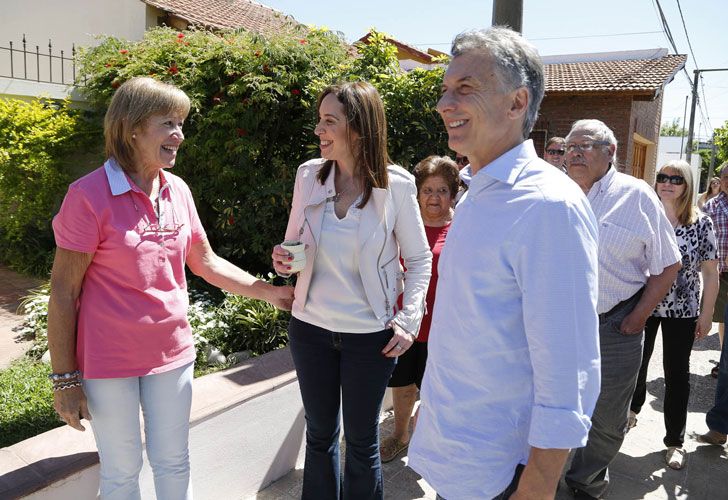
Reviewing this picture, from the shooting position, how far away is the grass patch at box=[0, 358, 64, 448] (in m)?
2.83

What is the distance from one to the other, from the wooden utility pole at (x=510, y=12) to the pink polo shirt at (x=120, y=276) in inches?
160

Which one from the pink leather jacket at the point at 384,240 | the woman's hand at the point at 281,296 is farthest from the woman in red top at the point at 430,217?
the woman's hand at the point at 281,296

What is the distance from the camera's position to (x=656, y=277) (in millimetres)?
2818

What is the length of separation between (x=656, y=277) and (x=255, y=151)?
3831 mm

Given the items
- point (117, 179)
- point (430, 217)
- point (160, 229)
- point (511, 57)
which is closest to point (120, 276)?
point (160, 229)

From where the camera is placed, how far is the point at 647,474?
3521mm

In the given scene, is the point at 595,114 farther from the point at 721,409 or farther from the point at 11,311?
the point at 11,311

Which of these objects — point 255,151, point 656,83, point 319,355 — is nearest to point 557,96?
point 656,83

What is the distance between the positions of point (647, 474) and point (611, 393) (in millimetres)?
1014

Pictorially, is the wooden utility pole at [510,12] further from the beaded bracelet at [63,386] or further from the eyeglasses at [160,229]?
the beaded bracelet at [63,386]

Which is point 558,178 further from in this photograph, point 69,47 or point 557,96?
point 557,96

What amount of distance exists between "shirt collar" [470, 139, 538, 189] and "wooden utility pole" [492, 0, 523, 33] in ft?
13.5

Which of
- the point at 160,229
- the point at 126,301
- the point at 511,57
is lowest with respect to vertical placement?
the point at 126,301

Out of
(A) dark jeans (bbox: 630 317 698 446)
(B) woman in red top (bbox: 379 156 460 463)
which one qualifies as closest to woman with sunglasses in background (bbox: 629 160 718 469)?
(A) dark jeans (bbox: 630 317 698 446)
